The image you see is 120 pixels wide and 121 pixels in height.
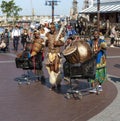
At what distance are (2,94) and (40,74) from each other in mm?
2127

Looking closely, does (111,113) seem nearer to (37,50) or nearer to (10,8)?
(37,50)

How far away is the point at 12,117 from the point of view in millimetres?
7598

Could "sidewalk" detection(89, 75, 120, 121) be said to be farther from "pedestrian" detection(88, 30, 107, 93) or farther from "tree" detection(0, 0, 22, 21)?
"tree" detection(0, 0, 22, 21)

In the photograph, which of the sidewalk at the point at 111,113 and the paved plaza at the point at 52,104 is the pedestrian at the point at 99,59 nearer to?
the paved plaza at the point at 52,104

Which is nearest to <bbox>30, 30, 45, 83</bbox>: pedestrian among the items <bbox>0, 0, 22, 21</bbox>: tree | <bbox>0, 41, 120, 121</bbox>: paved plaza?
<bbox>0, 41, 120, 121</bbox>: paved plaza

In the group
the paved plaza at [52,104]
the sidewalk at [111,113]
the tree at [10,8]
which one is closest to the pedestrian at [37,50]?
the paved plaza at [52,104]

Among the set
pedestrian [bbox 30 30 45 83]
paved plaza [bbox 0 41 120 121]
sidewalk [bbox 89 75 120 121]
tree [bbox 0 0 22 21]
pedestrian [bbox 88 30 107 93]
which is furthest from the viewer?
tree [bbox 0 0 22 21]

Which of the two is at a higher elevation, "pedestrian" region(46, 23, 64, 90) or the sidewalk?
"pedestrian" region(46, 23, 64, 90)

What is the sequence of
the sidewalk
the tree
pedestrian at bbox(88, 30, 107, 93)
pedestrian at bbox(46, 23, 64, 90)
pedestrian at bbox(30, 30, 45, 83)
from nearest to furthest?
1. the sidewalk
2. pedestrian at bbox(88, 30, 107, 93)
3. pedestrian at bbox(46, 23, 64, 90)
4. pedestrian at bbox(30, 30, 45, 83)
5. the tree

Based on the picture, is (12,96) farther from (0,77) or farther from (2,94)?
(0,77)

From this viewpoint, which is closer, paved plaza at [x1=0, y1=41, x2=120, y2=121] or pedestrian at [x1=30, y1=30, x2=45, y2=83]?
paved plaza at [x1=0, y1=41, x2=120, y2=121]

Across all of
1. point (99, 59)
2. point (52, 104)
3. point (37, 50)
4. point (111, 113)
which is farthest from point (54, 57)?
point (111, 113)

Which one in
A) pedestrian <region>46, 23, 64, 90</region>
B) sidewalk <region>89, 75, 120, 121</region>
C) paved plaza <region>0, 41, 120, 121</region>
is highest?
pedestrian <region>46, 23, 64, 90</region>

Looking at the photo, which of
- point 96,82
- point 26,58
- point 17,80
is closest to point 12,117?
point 96,82
